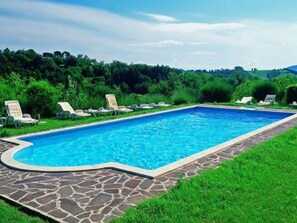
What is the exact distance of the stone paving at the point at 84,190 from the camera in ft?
13.5

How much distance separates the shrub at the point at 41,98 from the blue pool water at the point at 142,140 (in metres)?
2.84

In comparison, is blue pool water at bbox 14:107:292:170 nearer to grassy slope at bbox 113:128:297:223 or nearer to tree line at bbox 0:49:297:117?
grassy slope at bbox 113:128:297:223

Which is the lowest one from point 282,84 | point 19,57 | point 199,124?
point 199,124

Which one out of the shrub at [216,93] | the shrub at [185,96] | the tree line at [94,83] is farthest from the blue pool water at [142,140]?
the shrub at [216,93]

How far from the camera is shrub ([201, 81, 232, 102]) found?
18438mm

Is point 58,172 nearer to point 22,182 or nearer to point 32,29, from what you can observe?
point 22,182

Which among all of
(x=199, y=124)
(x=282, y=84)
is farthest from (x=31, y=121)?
(x=282, y=84)

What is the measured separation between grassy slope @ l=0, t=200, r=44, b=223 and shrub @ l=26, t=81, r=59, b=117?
8.59m

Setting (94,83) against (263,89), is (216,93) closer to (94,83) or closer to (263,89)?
(263,89)

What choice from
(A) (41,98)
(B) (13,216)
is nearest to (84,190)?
(B) (13,216)

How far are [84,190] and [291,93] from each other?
556 inches

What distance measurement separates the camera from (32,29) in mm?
14547

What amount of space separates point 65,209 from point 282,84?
669 inches

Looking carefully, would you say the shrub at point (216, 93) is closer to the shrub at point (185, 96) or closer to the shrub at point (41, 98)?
the shrub at point (185, 96)
